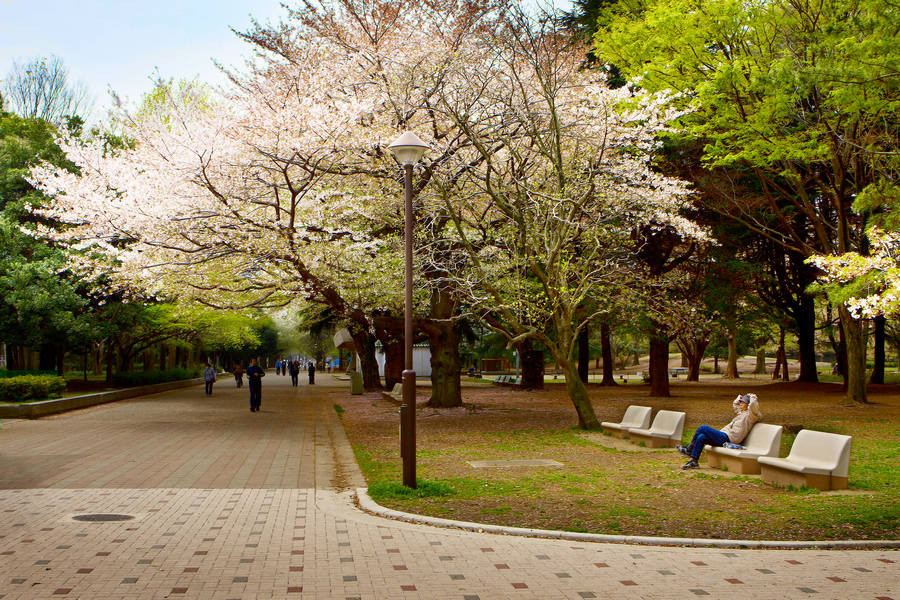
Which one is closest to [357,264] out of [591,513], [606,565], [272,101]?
[272,101]

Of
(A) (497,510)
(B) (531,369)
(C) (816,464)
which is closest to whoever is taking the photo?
(A) (497,510)

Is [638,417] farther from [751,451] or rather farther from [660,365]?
[660,365]

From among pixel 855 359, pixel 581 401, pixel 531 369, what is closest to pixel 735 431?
pixel 581 401

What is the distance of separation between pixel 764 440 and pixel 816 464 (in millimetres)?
1586

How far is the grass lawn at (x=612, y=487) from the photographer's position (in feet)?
26.2

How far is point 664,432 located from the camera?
14.5m

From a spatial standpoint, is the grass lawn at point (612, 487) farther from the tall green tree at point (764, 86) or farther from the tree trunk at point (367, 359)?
the tree trunk at point (367, 359)

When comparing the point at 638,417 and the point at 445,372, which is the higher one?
the point at 445,372

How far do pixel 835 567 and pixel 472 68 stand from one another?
14688 millimetres

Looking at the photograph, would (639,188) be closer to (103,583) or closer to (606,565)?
(606,565)

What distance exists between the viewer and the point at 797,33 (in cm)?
1808

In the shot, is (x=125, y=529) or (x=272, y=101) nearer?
(x=125, y=529)

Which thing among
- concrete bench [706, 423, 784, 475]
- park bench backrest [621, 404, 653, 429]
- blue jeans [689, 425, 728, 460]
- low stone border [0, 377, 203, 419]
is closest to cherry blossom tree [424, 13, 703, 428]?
park bench backrest [621, 404, 653, 429]

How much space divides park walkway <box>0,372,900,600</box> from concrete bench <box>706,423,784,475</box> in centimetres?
420
